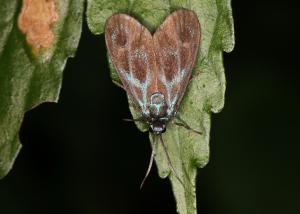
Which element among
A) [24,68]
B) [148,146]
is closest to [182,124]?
[24,68]

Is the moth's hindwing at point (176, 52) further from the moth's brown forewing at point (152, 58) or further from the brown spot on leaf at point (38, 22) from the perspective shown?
the brown spot on leaf at point (38, 22)

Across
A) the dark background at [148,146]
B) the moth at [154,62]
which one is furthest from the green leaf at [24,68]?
the dark background at [148,146]

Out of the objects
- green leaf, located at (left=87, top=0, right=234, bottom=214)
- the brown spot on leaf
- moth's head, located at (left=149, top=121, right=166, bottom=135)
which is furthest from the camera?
moth's head, located at (left=149, top=121, right=166, bottom=135)

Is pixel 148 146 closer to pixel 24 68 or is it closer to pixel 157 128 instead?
pixel 157 128

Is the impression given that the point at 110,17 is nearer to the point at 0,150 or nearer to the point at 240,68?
the point at 0,150

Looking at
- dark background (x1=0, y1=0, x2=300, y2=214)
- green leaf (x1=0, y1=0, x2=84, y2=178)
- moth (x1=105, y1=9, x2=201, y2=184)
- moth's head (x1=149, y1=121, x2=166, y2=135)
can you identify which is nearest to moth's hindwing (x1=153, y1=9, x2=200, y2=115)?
moth (x1=105, y1=9, x2=201, y2=184)

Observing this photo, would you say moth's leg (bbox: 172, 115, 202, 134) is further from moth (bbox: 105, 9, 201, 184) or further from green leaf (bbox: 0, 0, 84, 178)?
green leaf (bbox: 0, 0, 84, 178)
